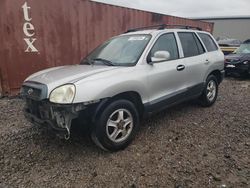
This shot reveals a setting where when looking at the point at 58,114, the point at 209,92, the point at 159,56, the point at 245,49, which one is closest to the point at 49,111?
the point at 58,114

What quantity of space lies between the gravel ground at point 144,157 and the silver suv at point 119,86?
1.16 ft

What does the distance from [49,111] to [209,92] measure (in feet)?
12.1

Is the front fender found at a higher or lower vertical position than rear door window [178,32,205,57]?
lower

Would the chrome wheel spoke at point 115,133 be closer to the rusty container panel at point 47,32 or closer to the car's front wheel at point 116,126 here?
the car's front wheel at point 116,126

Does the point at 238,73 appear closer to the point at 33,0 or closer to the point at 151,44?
the point at 151,44

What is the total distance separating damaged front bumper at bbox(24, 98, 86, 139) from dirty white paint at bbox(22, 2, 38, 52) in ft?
11.9

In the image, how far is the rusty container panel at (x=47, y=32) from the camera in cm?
585

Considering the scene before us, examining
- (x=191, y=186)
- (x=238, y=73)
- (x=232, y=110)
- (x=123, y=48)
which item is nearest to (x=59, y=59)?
(x=123, y=48)

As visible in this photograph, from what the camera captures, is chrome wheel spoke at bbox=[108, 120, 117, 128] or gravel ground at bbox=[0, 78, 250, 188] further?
chrome wheel spoke at bbox=[108, 120, 117, 128]

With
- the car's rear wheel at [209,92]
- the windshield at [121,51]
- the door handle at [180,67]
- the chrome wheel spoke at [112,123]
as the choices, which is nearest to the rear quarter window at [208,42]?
the car's rear wheel at [209,92]

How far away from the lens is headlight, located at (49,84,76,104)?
9.05 ft

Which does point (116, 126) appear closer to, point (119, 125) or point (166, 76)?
point (119, 125)

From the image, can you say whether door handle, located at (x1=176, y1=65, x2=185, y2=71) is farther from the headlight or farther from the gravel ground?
the headlight

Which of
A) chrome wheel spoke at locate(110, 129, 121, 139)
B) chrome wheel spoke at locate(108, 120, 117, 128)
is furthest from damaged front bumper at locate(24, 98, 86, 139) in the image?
chrome wheel spoke at locate(110, 129, 121, 139)
